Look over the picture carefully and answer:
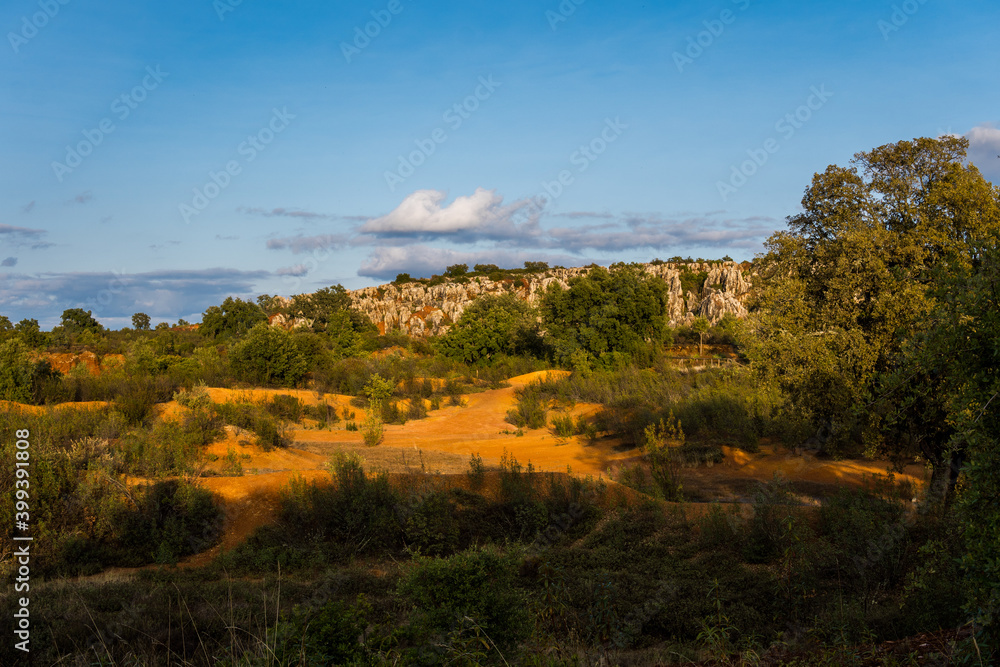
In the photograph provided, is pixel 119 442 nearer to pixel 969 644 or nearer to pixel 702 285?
pixel 969 644

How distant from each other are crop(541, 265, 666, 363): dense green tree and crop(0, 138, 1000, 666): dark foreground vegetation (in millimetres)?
11875

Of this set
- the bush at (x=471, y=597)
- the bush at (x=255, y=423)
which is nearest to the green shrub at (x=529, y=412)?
the bush at (x=255, y=423)

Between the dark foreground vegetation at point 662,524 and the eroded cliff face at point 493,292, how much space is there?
42.3 meters

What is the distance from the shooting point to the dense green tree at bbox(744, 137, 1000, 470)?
8953 millimetres

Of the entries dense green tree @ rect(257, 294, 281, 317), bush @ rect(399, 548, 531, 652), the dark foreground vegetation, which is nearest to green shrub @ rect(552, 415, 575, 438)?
the dark foreground vegetation

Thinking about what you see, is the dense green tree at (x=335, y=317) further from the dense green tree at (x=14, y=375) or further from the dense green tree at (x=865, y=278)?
the dense green tree at (x=865, y=278)

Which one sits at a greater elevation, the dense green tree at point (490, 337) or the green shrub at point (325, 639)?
the dense green tree at point (490, 337)

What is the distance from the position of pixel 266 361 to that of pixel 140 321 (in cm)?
3533

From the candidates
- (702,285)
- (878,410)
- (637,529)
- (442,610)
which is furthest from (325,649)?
(702,285)

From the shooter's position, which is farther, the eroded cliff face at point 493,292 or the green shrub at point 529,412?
the eroded cliff face at point 493,292

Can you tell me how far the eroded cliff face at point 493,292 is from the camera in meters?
58.9

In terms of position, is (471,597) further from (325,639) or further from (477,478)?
(477,478)

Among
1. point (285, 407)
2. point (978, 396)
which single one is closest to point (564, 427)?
point (285, 407)

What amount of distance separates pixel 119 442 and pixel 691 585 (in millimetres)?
10799
